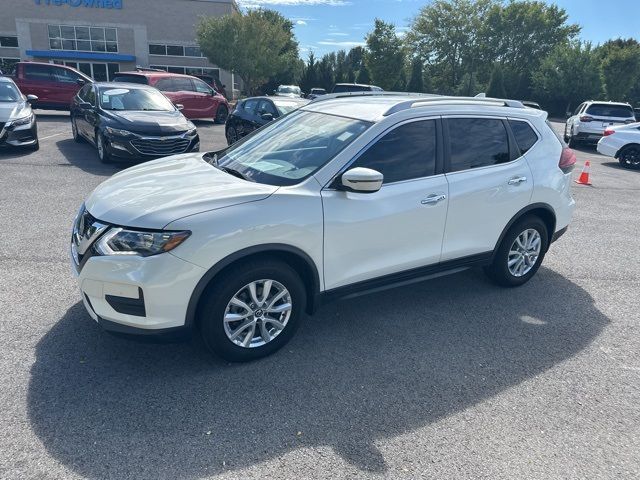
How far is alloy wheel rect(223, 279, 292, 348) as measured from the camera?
3.22 m

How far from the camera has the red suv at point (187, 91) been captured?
55.8 ft

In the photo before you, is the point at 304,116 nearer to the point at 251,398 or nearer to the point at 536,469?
the point at 251,398

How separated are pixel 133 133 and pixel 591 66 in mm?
42415

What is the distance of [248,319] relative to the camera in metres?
3.28

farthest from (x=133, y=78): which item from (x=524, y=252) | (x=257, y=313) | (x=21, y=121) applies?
(x=257, y=313)

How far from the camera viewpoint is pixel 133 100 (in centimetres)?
1053

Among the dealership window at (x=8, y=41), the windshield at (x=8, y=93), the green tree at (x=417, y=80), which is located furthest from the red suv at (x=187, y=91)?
the dealership window at (x=8, y=41)

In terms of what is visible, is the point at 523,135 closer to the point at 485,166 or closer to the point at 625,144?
the point at 485,166

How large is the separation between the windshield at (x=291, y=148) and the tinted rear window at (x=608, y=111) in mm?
16046

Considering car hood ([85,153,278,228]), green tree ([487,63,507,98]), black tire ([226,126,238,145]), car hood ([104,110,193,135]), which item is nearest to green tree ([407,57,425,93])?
green tree ([487,63,507,98])

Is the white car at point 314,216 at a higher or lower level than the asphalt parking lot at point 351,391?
higher

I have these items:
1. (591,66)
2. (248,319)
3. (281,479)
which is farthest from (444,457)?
(591,66)

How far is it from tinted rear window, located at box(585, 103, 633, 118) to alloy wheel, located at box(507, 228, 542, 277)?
14752 millimetres

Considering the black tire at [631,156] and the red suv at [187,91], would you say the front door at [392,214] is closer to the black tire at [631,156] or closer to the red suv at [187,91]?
the black tire at [631,156]
